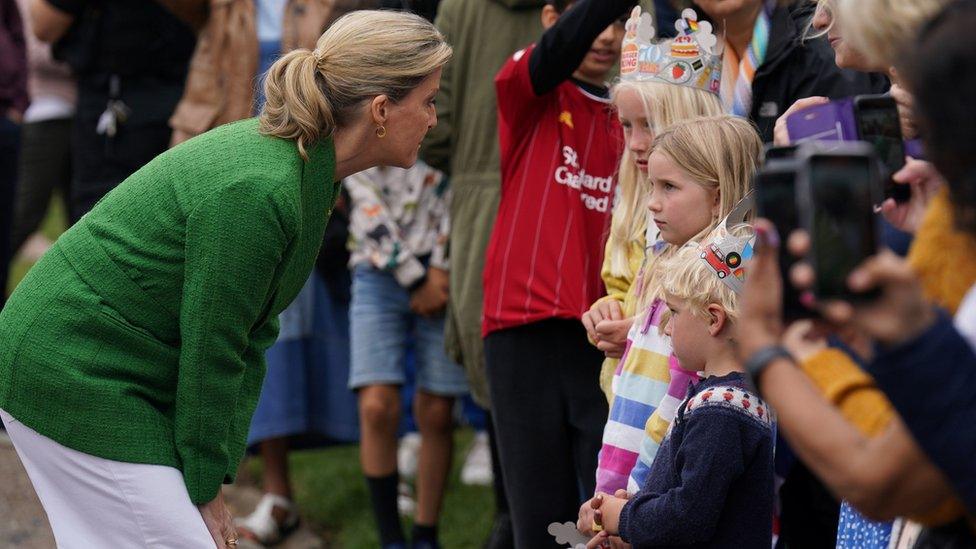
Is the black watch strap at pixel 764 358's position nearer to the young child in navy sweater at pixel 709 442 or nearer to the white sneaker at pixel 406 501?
the young child in navy sweater at pixel 709 442

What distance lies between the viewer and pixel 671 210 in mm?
3219

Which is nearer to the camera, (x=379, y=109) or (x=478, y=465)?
(x=379, y=109)

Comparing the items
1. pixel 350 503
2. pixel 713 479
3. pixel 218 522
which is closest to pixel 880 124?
pixel 713 479

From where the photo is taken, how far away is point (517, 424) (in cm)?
393

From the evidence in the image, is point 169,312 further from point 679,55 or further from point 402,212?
point 402,212

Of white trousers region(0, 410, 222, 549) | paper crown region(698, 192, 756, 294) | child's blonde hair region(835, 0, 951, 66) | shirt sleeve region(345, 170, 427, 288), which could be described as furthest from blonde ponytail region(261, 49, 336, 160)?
shirt sleeve region(345, 170, 427, 288)

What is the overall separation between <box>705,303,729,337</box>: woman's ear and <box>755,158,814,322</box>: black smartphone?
3.35ft

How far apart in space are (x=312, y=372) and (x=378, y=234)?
99cm

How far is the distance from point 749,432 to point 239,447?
117 cm

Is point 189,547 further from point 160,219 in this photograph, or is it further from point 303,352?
point 303,352

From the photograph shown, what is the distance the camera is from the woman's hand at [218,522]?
119 inches

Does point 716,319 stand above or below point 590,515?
above

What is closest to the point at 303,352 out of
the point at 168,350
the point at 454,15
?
the point at 454,15

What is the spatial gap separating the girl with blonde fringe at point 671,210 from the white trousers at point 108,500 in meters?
1.01
